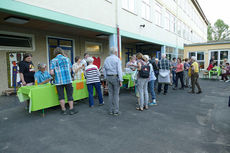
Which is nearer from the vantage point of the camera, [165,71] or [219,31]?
[165,71]

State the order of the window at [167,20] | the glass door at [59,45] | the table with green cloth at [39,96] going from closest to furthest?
the table with green cloth at [39,96] < the glass door at [59,45] < the window at [167,20]

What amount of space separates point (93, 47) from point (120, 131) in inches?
344

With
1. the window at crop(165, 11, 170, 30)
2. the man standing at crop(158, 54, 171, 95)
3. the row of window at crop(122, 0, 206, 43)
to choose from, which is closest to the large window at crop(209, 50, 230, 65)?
the row of window at crop(122, 0, 206, 43)

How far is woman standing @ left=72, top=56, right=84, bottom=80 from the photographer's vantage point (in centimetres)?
540

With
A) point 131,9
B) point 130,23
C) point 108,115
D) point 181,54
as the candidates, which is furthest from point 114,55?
point 181,54

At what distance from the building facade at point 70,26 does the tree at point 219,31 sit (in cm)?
5486

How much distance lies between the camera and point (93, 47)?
1115 centimetres

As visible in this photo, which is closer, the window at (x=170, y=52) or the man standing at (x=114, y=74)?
the man standing at (x=114, y=74)

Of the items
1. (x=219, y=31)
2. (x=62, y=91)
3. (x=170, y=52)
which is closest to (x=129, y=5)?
(x=62, y=91)

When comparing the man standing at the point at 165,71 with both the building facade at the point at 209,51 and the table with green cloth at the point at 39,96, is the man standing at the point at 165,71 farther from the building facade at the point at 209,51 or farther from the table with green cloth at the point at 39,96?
the building facade at the point at 209,51

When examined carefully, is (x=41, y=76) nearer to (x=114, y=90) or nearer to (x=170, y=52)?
(x=114, y=90)

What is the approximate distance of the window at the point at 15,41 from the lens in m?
6.65

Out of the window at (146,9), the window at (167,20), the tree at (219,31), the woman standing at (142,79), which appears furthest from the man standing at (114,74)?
the tree at (219,31)

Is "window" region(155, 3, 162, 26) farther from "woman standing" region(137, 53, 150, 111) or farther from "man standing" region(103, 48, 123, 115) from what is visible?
"man standing" region(103, 48, 123, 115)
